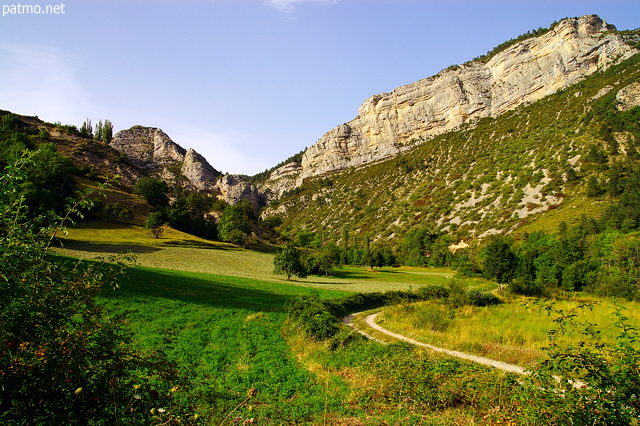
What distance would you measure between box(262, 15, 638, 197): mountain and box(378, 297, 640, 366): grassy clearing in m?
133

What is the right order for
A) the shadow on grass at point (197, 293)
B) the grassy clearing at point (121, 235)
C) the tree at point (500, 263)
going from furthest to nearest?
the grassy clearing at point (121, 235) < the tree at point (500, 263) < the shadow on grass at point (197, 293)

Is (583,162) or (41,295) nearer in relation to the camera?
(41,295)

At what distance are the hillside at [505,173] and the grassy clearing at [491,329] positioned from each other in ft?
187

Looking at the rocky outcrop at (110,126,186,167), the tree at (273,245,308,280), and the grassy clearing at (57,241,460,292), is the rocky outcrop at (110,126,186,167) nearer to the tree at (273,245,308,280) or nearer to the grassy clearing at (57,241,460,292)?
the grassy clearing at (57,241,460,292)

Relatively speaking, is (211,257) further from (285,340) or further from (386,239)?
(386,239)

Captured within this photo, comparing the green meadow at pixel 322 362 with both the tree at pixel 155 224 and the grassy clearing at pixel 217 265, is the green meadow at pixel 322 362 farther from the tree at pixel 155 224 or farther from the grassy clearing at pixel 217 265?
the tree at pixel 155 224

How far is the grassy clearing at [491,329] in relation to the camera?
14.6 m

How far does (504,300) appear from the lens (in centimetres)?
3192

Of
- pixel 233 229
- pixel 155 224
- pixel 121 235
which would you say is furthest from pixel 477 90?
pixel 121 235

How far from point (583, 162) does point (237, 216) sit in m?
89.5

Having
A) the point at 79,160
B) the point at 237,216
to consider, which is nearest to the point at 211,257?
the point at 237,216

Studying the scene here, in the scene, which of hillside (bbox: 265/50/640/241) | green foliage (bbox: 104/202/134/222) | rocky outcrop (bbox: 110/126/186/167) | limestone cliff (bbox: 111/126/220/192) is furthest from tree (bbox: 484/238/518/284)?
rocky outcrop (bbox: 110/126/186/167)

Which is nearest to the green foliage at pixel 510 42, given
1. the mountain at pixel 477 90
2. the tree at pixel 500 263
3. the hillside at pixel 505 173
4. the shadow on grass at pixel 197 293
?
the mountain at pixel 477 90

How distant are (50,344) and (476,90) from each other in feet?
583
